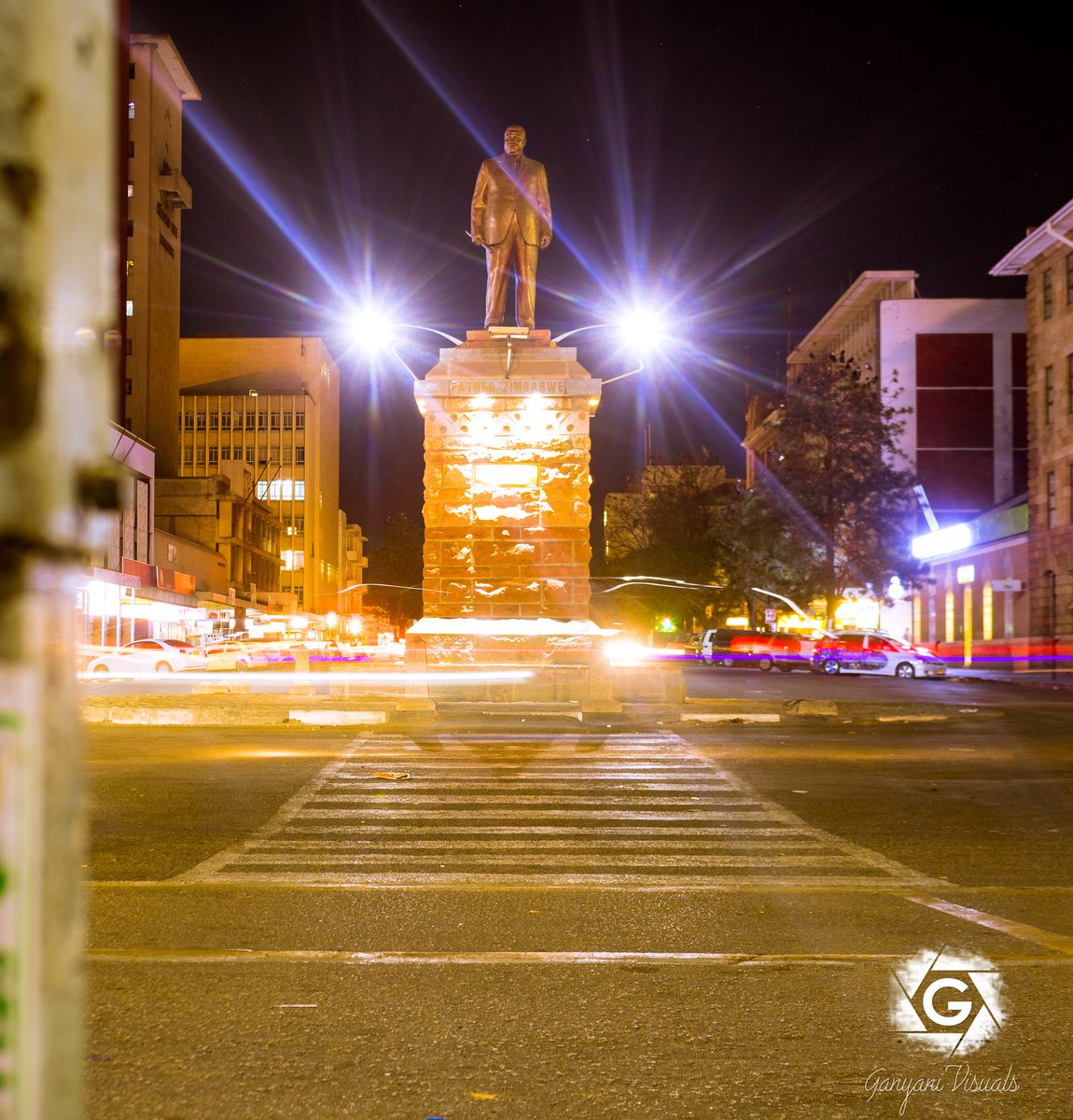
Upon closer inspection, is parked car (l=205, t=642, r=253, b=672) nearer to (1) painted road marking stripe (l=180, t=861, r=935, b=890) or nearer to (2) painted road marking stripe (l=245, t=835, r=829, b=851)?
(2) painted road marking stripe (l=245, t=835, r=829, b=851)

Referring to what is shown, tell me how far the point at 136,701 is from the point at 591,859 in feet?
46.5

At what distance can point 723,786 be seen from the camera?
1295 centimetres

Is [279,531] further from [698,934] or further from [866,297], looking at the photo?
[698,934]


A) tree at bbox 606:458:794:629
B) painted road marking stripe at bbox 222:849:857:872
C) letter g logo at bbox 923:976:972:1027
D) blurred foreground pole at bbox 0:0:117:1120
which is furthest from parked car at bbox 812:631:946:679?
blurred foreground pole at bbox 0:0:117:1120

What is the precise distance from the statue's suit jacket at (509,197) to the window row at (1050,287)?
3436cm

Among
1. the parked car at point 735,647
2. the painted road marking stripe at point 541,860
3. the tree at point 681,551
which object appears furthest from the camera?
the tree at point 681,551

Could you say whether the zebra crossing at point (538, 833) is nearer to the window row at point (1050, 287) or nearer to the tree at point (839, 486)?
the window row at point (1050, 287)

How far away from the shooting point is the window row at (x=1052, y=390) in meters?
51.4

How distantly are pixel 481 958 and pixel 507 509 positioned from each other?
1837 centimetres

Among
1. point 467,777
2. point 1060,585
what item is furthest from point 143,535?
point 467,777

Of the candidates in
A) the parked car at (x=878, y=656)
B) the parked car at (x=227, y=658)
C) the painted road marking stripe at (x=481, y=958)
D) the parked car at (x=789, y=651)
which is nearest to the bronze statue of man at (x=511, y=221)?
A: the painted road marking stripe at (x=481, y=958)

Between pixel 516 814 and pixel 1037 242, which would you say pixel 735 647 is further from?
→ pixel 516 814

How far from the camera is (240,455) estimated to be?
14188 cm

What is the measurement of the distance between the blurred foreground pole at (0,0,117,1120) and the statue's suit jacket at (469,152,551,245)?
24059mm
